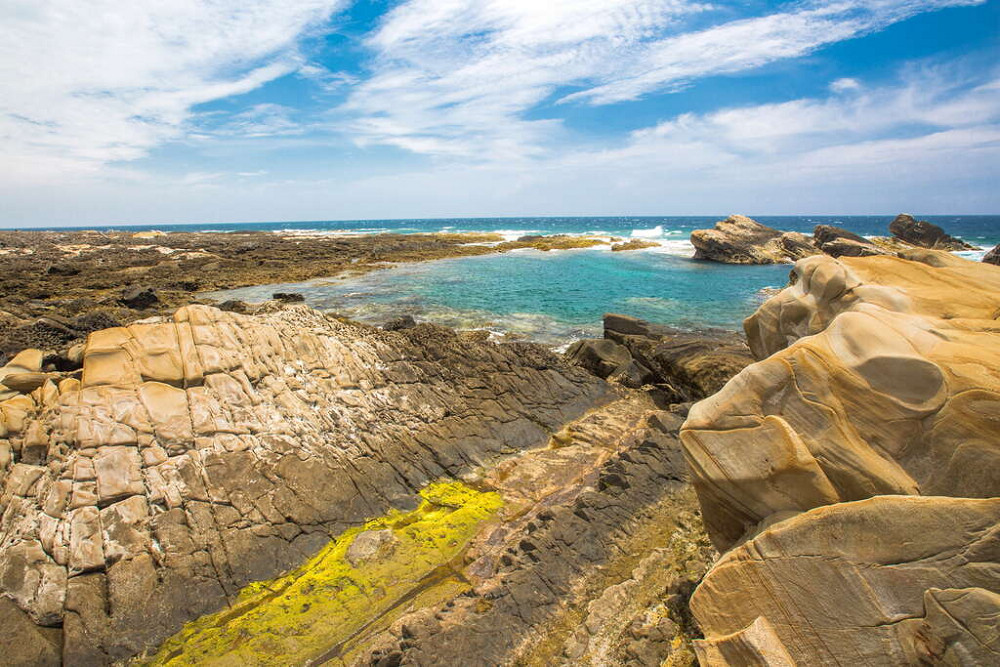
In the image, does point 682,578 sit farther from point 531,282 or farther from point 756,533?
point 531,282

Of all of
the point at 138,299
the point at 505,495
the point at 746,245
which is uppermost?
the point at 746,245

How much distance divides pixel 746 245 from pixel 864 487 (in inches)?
2517

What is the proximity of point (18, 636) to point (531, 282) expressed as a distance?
3706 centimetres

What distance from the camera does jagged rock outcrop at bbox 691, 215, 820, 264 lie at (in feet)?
Answer: 195

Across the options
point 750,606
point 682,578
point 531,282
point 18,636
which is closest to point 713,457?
point 750,606

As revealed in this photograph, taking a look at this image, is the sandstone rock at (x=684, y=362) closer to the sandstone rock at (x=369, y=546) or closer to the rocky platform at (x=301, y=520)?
the rocky platform at (x=301, y=520)

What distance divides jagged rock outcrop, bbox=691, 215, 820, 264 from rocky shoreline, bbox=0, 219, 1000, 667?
50545mm

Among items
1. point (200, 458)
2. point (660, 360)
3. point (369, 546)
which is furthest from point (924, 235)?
point (200, 458)

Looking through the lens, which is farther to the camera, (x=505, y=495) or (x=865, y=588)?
(x=505, y=495)

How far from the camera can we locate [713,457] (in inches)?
207

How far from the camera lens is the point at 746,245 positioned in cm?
6062

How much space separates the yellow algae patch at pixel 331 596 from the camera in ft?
22.7

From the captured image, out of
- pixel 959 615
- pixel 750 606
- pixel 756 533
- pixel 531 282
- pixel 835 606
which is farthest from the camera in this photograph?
pixel 531 282

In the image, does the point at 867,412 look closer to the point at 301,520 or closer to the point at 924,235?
the point at 301,520
